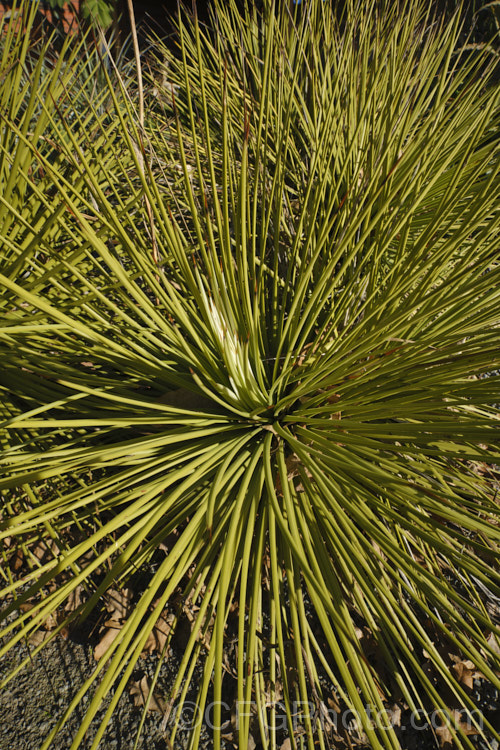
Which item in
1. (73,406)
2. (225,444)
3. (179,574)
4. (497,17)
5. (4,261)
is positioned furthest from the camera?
(497,17)

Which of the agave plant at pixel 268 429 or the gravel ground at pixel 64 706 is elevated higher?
the agave plant at pixel 268 429

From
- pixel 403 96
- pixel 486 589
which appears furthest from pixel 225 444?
pixel 403 96

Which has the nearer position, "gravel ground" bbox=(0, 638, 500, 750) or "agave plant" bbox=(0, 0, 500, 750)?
"agave plant" bbox=(0, 0, 500, 750)

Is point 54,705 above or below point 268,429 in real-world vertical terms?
below

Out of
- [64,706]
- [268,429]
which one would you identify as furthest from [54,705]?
[268,429]

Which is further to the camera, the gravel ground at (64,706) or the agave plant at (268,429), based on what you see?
the gravel ground at (64,706)

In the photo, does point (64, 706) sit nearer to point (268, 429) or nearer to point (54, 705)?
point (54, 705)

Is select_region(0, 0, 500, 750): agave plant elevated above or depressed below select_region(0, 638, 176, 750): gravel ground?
above

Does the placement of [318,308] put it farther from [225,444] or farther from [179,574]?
[179,574]

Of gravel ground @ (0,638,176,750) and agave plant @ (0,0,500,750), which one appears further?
gravel ground @ (0,638,176,750)

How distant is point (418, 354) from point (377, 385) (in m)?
0.10

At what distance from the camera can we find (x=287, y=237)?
1271mm

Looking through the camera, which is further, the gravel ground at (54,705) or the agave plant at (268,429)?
the gravel ground at (54,705)

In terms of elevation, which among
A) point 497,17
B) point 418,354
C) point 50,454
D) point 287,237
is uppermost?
point 497,17
